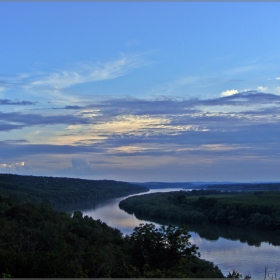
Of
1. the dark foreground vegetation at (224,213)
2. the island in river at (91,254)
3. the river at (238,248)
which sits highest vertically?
the island in river at (91,254)

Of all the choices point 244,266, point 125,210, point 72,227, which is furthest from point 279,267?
point 125,210

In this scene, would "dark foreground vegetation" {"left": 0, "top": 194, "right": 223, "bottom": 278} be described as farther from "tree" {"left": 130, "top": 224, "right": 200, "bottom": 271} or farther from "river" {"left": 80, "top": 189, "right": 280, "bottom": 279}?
"river" {"left": 80, "top": 189, "right": 280, "bottom": 279}

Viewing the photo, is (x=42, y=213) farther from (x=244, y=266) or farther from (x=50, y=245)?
(x=244, y=266)

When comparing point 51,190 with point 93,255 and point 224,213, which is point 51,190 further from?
point 93,255

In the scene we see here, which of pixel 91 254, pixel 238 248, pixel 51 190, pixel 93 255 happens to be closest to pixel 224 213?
pixel 238 248

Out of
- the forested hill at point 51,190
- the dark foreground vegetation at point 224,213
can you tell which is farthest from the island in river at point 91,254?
the forested hill at point 51,190

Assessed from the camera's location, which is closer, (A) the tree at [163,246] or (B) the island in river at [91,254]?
(B) the island in river at [91,254]

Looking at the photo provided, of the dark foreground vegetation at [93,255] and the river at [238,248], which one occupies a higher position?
the dark foreground vegetation at [93,255]

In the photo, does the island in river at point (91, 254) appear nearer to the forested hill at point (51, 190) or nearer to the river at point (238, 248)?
the river at point (238, 248)
